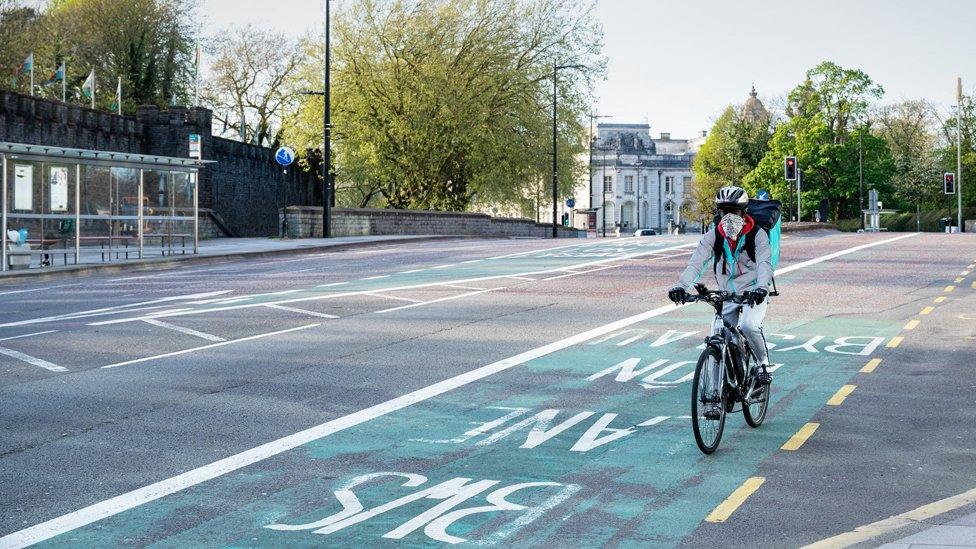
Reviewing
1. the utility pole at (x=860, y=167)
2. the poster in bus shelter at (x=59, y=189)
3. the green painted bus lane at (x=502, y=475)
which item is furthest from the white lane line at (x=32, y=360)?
the utility pole at (x=860, y=167)

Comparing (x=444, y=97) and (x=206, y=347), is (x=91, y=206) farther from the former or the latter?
(x=444, y=97)

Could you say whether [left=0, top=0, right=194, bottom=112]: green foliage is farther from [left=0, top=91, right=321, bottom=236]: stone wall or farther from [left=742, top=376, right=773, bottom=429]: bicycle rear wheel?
[left=742, top=376, right=773, bottom=429]: bicycle rear wheel

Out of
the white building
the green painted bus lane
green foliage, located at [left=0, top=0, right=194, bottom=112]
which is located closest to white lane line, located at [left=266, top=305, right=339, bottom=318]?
the green painted bus lane

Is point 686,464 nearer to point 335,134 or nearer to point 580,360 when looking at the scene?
point 580,360

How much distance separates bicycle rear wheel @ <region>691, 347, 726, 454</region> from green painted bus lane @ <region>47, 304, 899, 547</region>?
0.16 metres

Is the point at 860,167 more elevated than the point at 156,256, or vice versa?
the point at 860,167

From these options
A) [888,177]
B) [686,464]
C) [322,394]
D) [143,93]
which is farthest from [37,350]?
[888,177]

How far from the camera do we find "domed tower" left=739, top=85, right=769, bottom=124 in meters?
133

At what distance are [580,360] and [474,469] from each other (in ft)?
18.2

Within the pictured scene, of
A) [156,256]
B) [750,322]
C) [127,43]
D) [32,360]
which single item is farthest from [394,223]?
[750,322]

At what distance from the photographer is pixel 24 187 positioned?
2938cm

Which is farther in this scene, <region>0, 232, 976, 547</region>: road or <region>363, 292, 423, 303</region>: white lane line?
<region>363, 292, 423, 303</region>: white lane line

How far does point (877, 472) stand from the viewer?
8.21 meters

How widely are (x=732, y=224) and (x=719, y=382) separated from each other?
122cm
